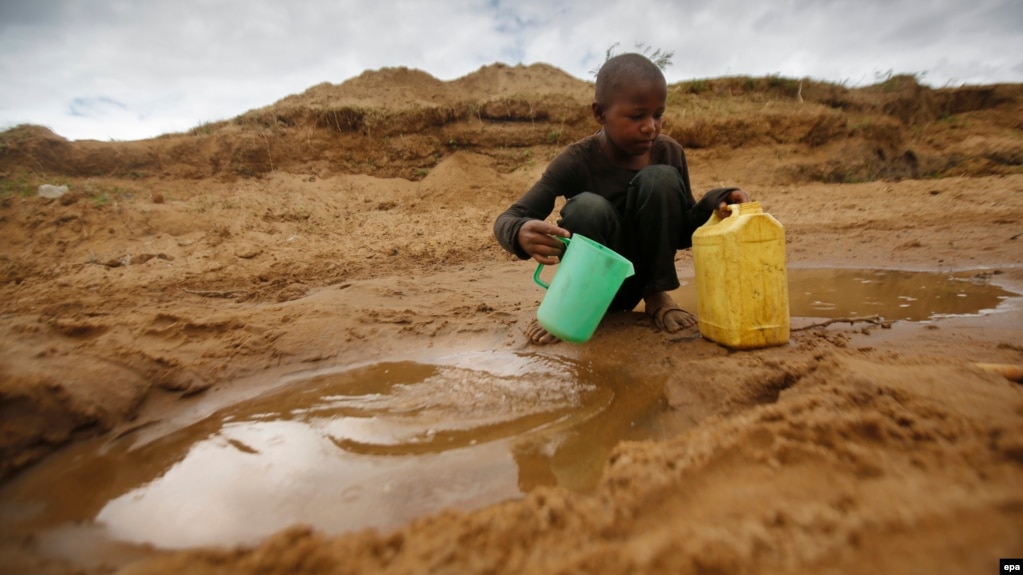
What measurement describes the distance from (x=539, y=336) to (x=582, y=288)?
54cm

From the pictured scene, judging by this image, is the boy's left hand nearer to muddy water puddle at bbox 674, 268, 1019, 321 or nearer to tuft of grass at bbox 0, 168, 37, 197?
muddy water puddle at bbox 674, 268, 1019, 321

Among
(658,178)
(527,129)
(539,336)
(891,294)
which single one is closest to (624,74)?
(658,178)

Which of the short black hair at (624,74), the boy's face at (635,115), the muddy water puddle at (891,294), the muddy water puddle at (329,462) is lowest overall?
the muddy water puddle at (891,294)

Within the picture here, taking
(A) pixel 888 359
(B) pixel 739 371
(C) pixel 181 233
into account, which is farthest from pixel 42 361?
(C) pixel 181 233

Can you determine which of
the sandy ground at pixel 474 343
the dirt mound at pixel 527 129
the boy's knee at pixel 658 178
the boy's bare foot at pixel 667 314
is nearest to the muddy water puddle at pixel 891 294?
the sandy ground at pixel 474 343

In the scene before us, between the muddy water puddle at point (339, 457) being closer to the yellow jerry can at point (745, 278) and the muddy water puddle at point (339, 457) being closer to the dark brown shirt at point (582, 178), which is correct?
the yellow jerry can at point (745, 278)

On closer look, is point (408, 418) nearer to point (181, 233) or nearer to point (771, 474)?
point (771, 474)

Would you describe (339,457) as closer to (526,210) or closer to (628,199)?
(526,210)

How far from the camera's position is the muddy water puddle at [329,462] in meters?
0.98

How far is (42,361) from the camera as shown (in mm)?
1443

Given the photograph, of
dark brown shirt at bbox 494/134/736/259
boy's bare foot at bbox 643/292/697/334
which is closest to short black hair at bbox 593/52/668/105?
dark brown shirt at bbox 494/134/736/259

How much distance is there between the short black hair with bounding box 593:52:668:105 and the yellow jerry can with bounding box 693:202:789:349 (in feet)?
2.04

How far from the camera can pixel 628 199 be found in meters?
2.02

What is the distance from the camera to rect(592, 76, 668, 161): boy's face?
184 cm
